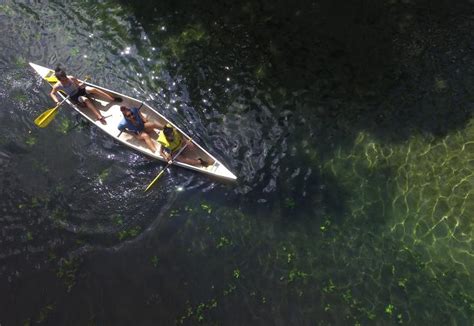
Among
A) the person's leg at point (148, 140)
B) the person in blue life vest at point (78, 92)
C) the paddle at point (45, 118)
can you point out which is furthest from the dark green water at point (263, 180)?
the paddle at point (45, 118)

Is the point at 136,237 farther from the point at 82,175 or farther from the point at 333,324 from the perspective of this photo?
the point at 333,324

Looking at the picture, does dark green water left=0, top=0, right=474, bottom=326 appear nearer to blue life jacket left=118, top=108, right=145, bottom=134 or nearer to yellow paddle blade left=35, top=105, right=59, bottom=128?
blue life jacket left=118, top=108, right=145, bottom=134

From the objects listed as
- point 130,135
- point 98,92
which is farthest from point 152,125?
point 98,92

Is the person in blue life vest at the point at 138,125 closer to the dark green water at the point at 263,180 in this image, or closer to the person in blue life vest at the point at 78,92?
the dark green water at the point at 263,180

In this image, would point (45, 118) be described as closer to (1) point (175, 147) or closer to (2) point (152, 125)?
(2) point (152, 125)

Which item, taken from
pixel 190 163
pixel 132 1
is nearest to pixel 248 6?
pixel 132 1

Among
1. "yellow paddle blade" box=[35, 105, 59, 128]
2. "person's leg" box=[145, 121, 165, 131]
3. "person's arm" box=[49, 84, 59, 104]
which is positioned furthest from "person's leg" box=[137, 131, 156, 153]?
"person's arm" box=[49, 84, 59, 104]
